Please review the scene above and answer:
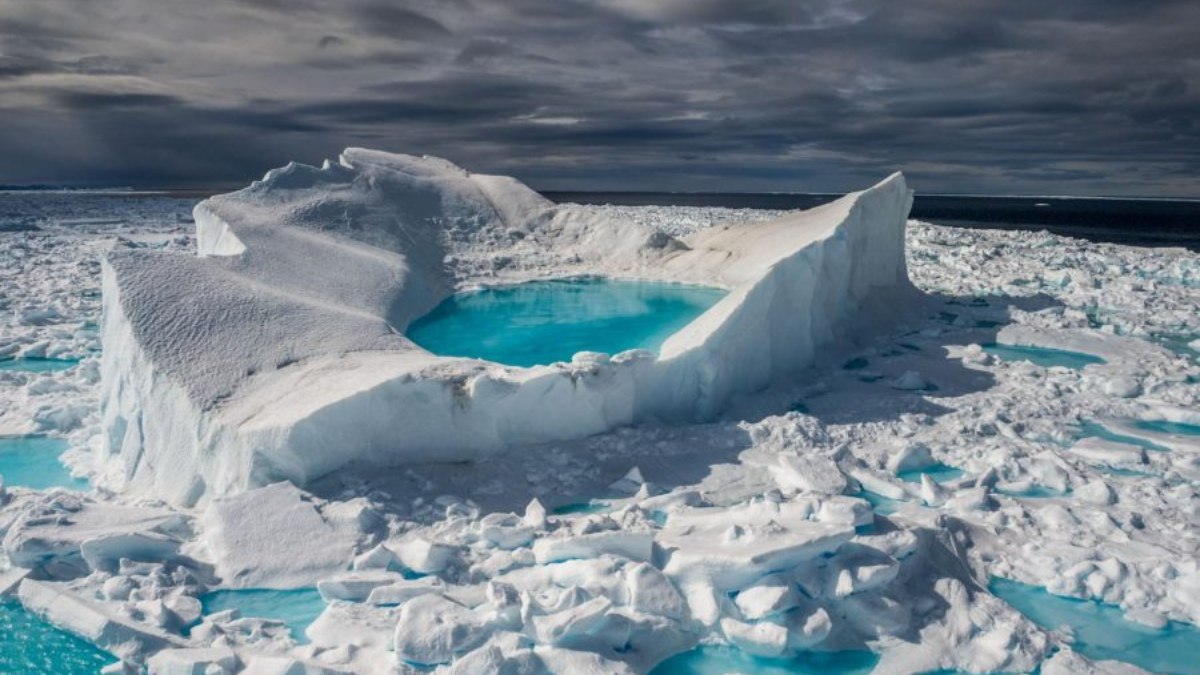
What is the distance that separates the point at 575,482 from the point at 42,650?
345 cm

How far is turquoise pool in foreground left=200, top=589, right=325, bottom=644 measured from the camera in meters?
4.45

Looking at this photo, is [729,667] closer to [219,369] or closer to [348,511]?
[348,511]

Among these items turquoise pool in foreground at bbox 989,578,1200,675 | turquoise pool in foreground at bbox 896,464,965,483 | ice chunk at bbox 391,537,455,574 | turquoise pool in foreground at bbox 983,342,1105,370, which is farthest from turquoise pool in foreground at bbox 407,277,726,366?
turquoise pool in foreground at bbox 989,578,1200,675

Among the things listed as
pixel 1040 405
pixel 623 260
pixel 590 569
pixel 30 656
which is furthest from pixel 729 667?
pixel 623 260

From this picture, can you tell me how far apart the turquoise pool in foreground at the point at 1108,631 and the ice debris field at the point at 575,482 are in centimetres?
2

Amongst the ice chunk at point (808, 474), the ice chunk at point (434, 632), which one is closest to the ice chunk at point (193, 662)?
the ice chunk at point (434, 632)

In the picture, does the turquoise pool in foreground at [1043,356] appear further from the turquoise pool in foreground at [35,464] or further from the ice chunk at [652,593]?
the turquoise pool in foreground at [35,464]

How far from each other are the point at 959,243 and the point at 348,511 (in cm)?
2281

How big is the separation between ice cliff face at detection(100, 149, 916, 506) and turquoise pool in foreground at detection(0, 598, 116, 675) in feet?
4.70

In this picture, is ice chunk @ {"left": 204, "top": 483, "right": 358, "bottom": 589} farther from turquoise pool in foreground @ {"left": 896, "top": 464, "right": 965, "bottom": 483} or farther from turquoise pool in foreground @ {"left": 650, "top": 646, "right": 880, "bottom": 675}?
turquoise pool in foreground @ {"left": 896, "top": 464, "right": 965, "bottom": 483}

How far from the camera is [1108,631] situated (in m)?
4.48

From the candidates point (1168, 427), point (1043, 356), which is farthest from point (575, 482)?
point (1043, 356)

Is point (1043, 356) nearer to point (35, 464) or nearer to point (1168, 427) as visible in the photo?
point (1168, 427)

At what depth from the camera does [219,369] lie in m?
6.32
